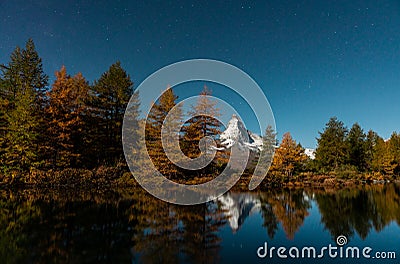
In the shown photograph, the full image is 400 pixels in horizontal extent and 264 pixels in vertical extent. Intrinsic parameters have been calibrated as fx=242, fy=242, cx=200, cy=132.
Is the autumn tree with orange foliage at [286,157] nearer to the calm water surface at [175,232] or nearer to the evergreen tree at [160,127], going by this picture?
the evergreen tree at [160,127]

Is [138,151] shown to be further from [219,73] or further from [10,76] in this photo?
[10,76]

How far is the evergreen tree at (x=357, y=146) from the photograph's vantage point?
4925 cm

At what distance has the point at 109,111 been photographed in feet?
101

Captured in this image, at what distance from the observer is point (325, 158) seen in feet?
147

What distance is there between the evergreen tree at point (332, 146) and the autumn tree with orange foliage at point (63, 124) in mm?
40264

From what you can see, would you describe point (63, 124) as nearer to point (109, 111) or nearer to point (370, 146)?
point (109, 111)

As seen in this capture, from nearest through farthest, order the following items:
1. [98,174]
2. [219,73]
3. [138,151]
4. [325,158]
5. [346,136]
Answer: [219,73], [98,174], [138,151], [325,158], [346,136]

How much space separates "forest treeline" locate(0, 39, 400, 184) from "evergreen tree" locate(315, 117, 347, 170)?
33.5ft

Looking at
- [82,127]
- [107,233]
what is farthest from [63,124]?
[107,233]

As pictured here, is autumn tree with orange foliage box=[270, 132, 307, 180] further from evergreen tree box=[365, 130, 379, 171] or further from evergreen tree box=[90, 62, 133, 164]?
evergreen tree box=[365, 130, 379, 171]

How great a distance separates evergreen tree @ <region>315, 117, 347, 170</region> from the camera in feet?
146

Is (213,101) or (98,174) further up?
(213,101)

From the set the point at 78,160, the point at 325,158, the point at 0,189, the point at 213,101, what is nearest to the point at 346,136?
the point at 325,158

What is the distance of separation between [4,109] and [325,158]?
48254 mm
